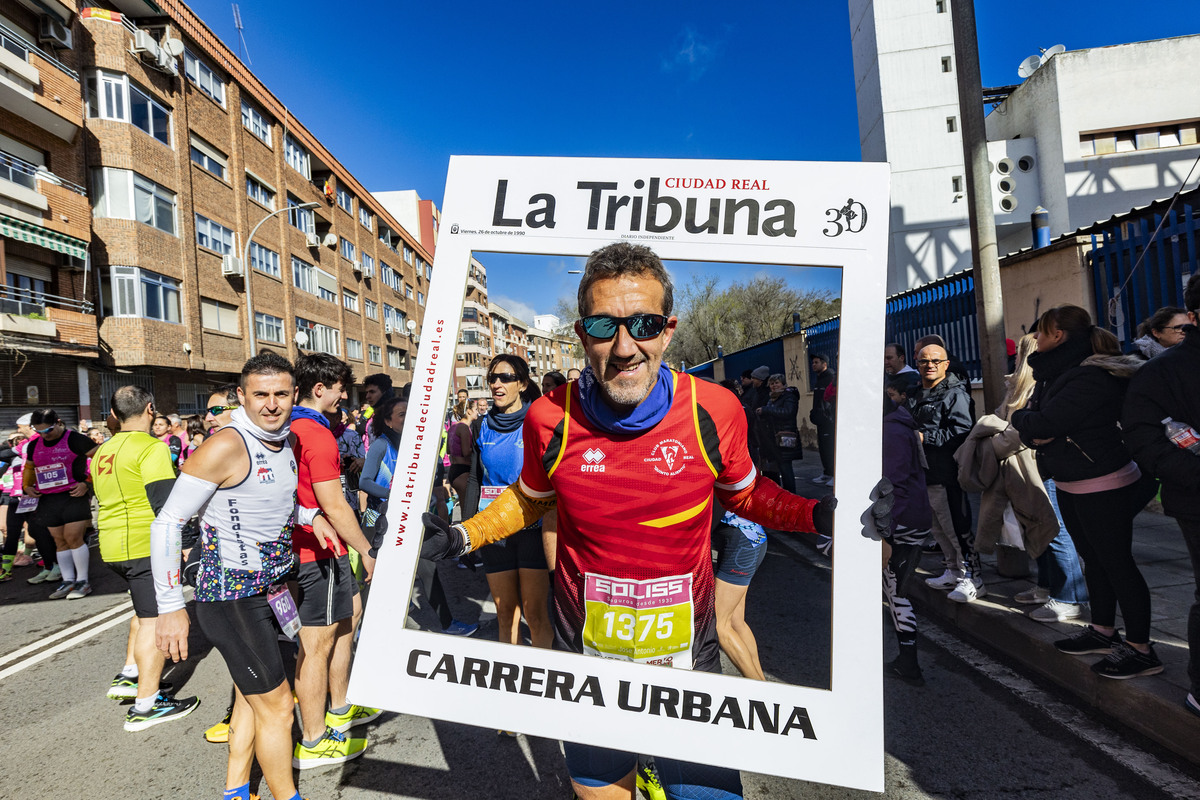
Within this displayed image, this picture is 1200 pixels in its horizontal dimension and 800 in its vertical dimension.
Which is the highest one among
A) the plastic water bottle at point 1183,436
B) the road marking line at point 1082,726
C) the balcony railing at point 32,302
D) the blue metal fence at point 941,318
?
the balcony railing at point 32,302

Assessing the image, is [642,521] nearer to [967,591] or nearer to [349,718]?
[349,718]

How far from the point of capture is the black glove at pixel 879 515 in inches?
A: 62.4

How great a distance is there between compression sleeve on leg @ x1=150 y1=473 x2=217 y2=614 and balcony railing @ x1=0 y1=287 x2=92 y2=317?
1746cm

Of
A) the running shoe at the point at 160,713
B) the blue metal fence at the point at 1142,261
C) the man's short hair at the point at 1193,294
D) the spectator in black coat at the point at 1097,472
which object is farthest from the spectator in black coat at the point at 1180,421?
the running shoe at the point at 160,713

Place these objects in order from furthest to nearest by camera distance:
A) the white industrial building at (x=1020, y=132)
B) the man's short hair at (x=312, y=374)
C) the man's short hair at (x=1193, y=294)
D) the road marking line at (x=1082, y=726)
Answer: the white industrial building at (x=1020, y=132) → the man's short hair at (x=312, y=374) → the man's short hair at (x=1193, y=294) → the road marking line at (x=1082, y=726)

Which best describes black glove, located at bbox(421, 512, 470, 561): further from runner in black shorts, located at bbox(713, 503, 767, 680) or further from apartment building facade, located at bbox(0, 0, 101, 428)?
apartment building facade, located at bbox(0, 0, 101, 428)

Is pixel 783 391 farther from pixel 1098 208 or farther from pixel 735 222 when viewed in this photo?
pixel 1098 208

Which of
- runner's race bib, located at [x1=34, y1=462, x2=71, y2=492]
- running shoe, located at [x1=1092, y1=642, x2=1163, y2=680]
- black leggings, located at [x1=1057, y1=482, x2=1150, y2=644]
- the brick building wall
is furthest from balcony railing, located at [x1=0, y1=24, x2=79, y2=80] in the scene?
running shoe, located at [x1=1092, y1=642, x2=1163, y2=680]

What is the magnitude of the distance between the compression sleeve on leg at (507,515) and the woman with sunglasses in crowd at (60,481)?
6669 mm

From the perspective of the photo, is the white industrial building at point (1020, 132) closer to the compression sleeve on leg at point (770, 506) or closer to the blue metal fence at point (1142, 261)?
the blue metal fence at point (1142, 261)

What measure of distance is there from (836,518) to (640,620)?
618 millimetres

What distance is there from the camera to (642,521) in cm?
180

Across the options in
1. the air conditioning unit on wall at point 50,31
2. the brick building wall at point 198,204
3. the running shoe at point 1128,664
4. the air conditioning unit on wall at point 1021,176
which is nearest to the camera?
the running shoe at point 1128,664

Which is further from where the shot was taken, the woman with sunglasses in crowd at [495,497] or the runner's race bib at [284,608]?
the woman with sunglasses in crowd at [495,497]
